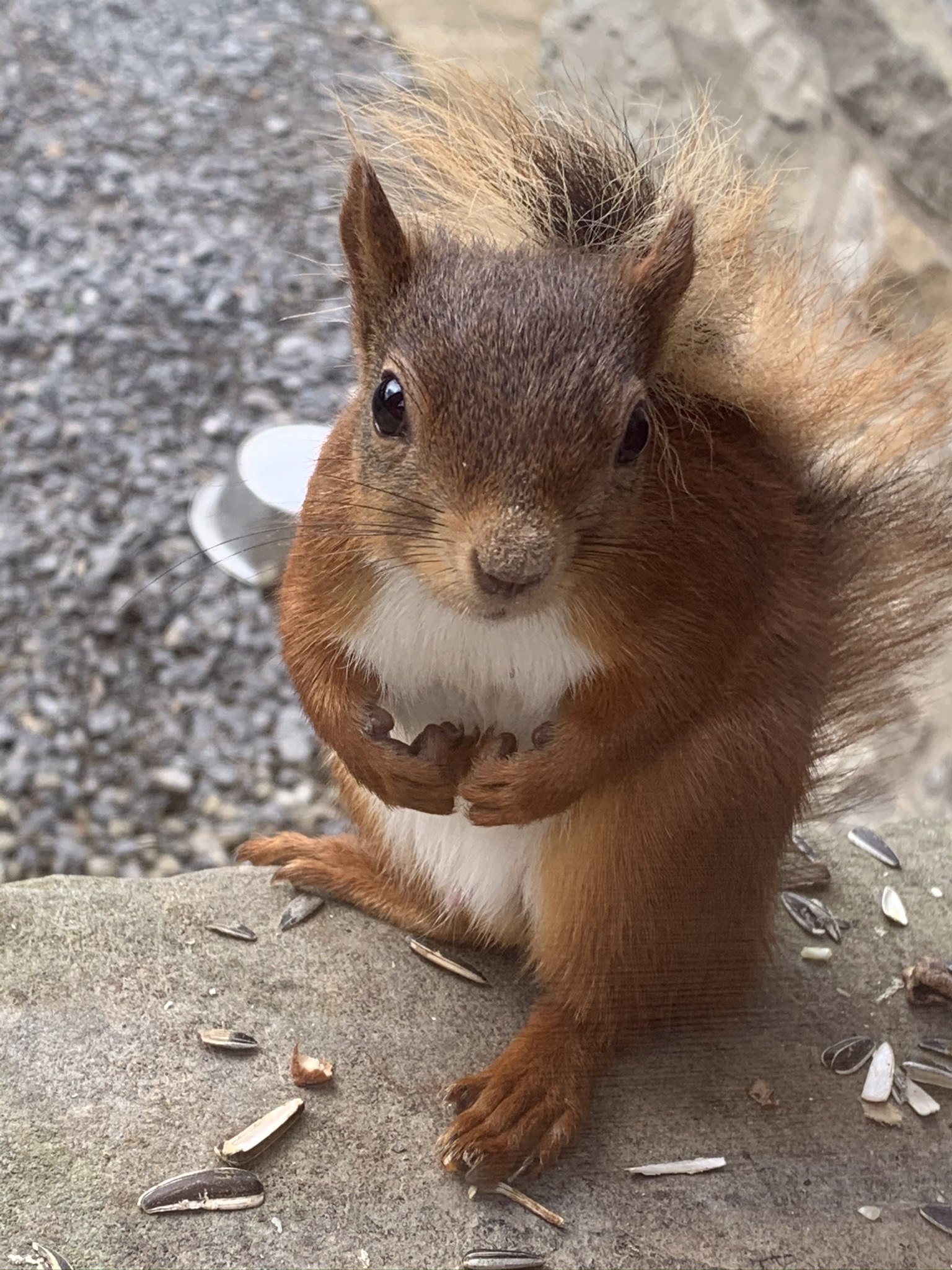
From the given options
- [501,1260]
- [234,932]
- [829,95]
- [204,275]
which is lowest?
[204,275]

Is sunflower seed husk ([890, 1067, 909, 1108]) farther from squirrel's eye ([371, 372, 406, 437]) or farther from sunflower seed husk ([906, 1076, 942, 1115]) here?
squirrel's eye ([371, 372, 406, 437])

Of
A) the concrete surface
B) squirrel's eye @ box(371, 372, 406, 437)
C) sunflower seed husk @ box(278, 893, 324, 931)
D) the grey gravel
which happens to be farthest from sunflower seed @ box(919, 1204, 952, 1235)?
the grey gravel

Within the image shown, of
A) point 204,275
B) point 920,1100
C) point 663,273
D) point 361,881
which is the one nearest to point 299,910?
point 361,881

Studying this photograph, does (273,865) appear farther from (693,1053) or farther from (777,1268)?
(777,1268)

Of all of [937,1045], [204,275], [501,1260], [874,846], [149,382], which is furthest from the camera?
[204,275]

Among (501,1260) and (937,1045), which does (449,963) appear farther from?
(937,1045)

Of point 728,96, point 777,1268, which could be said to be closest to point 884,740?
point 777,1268

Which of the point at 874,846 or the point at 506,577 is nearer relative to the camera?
the point at 506,577

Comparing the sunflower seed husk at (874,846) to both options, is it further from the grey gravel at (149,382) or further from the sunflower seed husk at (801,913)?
the grey gravel at (149,382)
